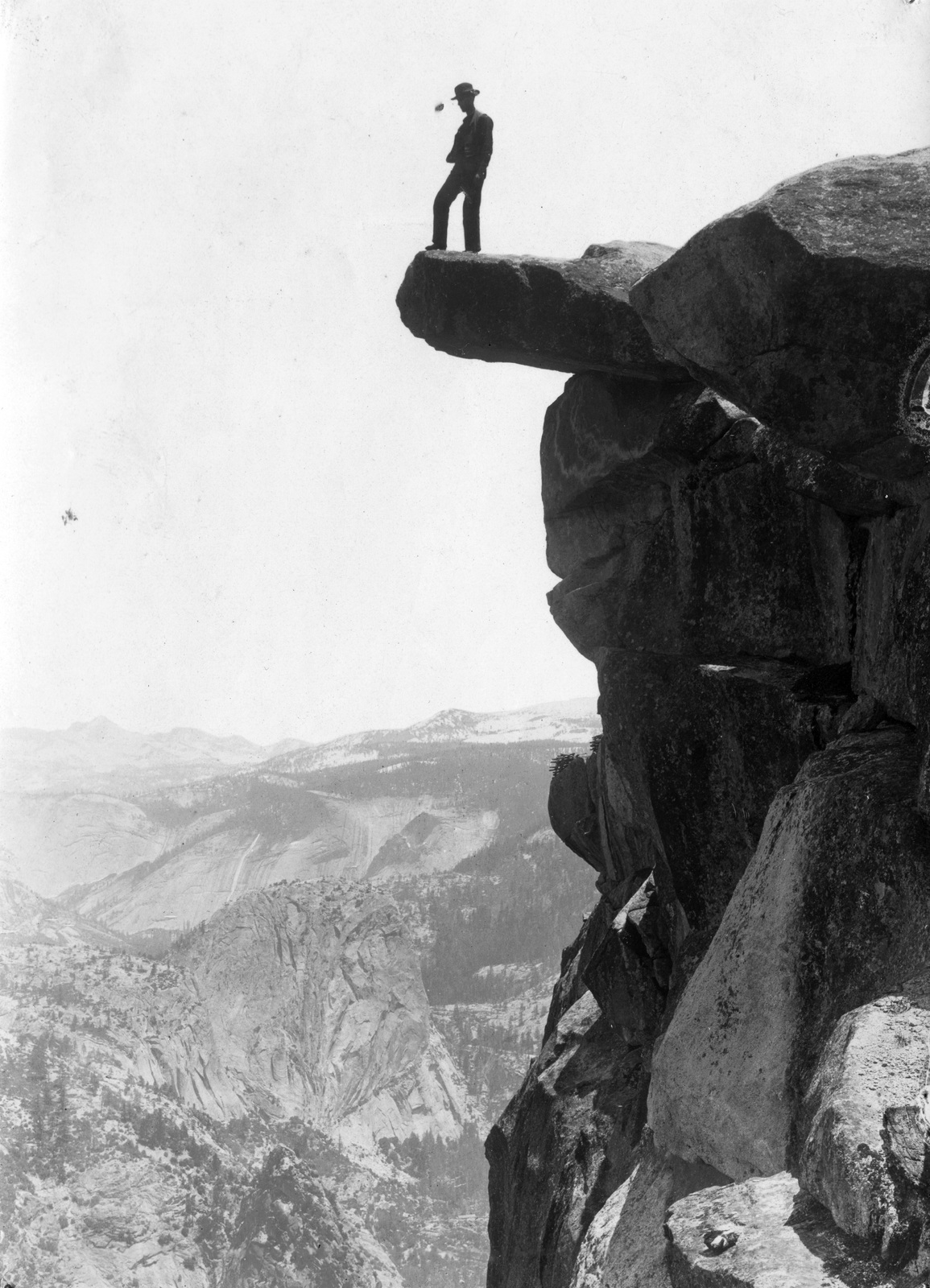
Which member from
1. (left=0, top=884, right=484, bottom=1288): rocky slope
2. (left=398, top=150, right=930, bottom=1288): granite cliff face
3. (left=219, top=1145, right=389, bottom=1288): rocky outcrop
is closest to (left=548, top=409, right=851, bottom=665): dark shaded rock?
(left=398, top=150, right=930, bottom=1288): granite cliff face

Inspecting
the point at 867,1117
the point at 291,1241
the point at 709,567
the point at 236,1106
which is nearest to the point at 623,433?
the point at 709,567

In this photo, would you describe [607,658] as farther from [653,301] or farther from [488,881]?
[488,881]

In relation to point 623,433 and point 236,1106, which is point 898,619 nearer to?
point 623,433

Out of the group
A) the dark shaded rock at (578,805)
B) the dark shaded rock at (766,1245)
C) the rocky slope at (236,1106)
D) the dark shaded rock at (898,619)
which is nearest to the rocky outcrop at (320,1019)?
the rocky slope at (236,1106)

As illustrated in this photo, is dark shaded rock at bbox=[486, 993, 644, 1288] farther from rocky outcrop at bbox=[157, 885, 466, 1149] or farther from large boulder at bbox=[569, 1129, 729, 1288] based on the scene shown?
rocky outcrop at bbox=[157, 885, 466, 1149]

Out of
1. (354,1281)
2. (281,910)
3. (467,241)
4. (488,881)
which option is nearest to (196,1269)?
(354,1281)

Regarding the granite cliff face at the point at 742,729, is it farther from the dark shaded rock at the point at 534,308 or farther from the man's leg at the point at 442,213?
the man's leg at the point at 442,213
